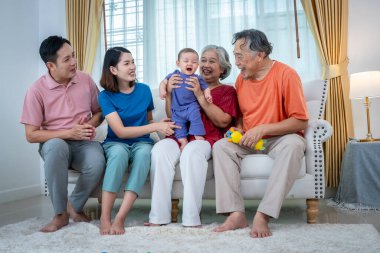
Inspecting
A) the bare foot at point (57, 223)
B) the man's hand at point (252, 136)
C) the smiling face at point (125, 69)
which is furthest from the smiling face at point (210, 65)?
the bare foot at point (57, 223)

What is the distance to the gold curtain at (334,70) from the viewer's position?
3.29 m

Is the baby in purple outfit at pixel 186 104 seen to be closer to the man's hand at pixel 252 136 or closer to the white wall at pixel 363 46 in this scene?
the man's hand at pixel 252 136

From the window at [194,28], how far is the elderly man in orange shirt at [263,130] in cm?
135

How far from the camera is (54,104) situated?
7.78 feet

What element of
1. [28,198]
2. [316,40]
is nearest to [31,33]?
[28,198]

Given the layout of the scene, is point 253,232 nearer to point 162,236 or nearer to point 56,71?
point 162,236

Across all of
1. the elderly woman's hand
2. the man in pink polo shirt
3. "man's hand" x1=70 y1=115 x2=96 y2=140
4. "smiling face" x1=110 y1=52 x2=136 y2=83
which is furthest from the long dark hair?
the elderly woman's hand

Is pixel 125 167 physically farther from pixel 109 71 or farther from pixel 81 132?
pixel 109 71

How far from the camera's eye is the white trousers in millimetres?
2064

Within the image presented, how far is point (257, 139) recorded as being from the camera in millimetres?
2121

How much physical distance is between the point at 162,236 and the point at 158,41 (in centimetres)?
244

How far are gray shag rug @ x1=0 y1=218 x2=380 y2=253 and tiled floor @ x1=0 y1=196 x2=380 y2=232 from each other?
29 centimetres

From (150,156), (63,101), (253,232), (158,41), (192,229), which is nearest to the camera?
(253,232)

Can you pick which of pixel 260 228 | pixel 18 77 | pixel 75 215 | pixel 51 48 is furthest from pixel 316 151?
pixel 18 77
